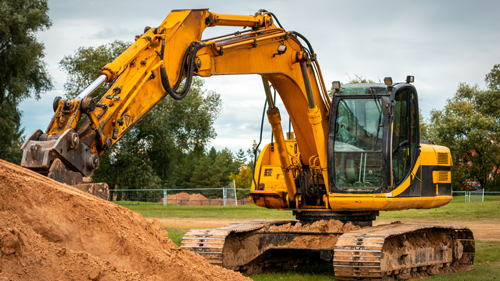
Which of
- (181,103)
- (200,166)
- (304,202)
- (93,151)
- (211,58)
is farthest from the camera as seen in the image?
(200,166)

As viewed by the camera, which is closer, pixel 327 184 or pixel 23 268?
pixel 23 268

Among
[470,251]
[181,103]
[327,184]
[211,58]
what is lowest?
[470,251]

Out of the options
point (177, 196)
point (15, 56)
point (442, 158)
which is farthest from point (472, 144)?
point (442, 158)

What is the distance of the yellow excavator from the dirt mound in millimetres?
2045

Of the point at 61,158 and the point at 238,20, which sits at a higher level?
the point at 238,20

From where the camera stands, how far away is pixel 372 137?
8.73m

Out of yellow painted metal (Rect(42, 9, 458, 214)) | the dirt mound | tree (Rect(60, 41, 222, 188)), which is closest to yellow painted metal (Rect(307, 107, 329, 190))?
yellow painted metal (Rect(42, 9, 458, 214))

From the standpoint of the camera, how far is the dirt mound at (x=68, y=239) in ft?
13.3

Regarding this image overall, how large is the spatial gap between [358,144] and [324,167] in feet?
2.21

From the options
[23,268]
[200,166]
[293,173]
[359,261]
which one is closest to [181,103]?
[293,173]

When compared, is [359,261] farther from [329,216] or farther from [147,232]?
[147,232]

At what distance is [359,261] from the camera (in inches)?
296

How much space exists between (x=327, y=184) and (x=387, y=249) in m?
1.45

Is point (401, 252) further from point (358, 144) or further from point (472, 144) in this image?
point (472, 144)
